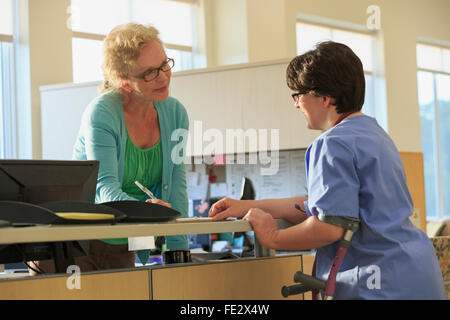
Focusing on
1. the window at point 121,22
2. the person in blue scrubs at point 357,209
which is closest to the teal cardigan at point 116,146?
the person in blue scrubs at point 357,209

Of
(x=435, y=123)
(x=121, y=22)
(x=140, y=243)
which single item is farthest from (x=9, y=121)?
(x=435, y=123)

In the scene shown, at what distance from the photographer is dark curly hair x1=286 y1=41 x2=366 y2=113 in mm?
1479

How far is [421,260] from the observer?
139cm

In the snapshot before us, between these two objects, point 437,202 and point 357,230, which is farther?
point 437,202

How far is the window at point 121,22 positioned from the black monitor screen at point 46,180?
3325 millimetres

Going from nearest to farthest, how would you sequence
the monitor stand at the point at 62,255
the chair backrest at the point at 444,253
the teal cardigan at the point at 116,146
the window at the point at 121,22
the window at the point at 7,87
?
the monitor stand at the point at 62,255 → the teal cardigan at the point at 116,146 → the chair backrest at the point at 444,253 → the window at the point at 7,87 → the window at the point at 121,22

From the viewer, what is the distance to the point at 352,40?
23.4 feet

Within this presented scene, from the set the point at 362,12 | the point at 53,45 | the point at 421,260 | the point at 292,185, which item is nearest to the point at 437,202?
the point at 362,12

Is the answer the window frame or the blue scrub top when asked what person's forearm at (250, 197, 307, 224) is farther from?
the window frame

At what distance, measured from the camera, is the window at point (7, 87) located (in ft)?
15.8

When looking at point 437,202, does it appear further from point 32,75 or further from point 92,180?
point 92,180

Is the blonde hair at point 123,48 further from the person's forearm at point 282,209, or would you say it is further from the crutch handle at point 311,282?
the crutch handle at point 311,282

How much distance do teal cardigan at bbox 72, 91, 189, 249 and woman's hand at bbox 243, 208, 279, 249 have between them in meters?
0.50
